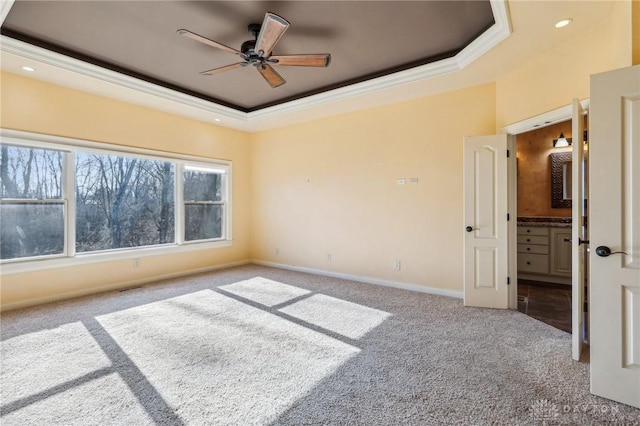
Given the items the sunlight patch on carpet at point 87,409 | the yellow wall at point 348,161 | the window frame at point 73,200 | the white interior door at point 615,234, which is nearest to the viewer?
the sunlight patch on carpet at point 87,409

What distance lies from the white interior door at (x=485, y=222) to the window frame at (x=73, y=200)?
14.5 feet

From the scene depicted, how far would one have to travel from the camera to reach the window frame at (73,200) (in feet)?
12.1

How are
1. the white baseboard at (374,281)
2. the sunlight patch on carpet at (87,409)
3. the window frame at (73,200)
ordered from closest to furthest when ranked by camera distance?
the sunlight patch on carpet at (87,409)
the window frame at (73,200)
the white baseboard at (374,281)

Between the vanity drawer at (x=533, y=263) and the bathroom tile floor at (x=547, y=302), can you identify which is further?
the vanity drawer at (x=533, y=263)

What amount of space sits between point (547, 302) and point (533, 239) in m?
1.30

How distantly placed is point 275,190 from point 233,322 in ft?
10.9

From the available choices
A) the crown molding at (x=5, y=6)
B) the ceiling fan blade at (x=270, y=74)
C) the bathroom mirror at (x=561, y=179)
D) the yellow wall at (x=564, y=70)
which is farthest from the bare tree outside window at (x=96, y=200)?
the bathroom mirror at (x=561, y=179)

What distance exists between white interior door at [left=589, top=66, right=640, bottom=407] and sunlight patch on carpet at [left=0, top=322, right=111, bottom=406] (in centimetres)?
355

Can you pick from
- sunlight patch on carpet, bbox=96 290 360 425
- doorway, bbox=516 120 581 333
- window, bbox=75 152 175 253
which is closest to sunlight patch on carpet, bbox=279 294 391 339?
sunlight patch on carpet, bbox=96 290 360 425

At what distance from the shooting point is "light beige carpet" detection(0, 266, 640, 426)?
71.9 inches

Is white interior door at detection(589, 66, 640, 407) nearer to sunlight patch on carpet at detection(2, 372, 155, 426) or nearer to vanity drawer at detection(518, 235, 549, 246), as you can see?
sunlight patch on carpet at detection(2, 372, 155, 426)

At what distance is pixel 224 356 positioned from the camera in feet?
8.23

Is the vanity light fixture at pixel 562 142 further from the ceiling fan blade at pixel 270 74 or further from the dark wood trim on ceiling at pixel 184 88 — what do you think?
the ceiling fan blade at pixel 270 74

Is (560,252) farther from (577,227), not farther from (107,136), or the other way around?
(107,136)
